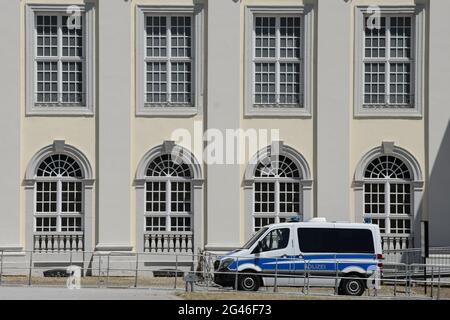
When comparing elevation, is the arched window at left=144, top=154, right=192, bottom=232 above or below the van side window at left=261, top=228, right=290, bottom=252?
above

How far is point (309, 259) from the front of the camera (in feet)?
137

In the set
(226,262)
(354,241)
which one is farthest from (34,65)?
(354,241)

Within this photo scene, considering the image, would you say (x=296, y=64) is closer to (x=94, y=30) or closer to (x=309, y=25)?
(x=309, y=25)

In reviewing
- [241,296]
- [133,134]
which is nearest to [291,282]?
[241,296]

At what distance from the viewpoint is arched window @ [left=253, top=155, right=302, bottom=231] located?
48.8 meters

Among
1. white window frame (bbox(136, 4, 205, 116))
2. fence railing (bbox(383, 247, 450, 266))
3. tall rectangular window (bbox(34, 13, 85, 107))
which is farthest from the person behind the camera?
tall rectangular window (bbox(34, 13, 85, 107))

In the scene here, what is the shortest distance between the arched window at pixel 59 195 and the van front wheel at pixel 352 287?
10882 millimetres

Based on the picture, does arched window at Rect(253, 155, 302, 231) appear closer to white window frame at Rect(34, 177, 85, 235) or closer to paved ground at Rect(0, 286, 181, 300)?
white window frame at Rect(34, 177, 85, 235)

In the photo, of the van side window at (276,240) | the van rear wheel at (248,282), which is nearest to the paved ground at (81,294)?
the van rear wheel at (248,282)

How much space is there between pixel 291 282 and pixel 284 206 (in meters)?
7.99

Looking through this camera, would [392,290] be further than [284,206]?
No

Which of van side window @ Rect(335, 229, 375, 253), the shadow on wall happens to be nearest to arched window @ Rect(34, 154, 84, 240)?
van side window @ Rect(335, 229, 375, 253)

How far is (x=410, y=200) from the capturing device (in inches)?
1923

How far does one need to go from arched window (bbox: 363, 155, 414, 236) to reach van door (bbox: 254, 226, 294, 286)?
24.0 feet
